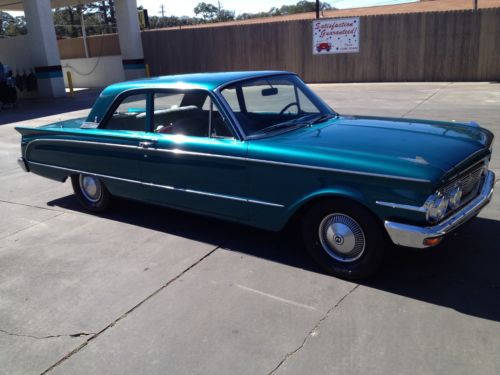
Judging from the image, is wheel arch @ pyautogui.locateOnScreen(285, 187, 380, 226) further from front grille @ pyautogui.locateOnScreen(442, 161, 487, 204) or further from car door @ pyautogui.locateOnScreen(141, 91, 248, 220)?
front grille @ pyautogui.locateOnScreen(442, 161, 487, 204)

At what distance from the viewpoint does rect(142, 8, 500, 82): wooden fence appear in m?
15.9

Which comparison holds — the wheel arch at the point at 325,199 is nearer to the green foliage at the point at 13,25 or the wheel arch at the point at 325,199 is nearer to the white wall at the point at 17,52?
the white wall at the point at 17,52

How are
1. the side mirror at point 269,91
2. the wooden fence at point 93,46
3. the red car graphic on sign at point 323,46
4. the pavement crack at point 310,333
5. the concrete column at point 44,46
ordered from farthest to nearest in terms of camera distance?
the wooden fence at point 93,46
the red car graphic on sign at point 323,46
the concrete column at point 44,46
the side mirror at point 269,91
the pavement crack at point 310,333

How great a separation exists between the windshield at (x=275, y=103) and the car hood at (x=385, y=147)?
0.32m

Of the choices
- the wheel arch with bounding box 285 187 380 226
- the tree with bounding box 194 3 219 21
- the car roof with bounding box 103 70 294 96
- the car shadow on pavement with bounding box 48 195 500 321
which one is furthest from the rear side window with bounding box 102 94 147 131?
the tree with bounding box 194 3 219 21

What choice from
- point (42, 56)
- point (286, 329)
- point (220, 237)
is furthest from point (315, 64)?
point (286, 329)

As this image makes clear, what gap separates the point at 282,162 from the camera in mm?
3689

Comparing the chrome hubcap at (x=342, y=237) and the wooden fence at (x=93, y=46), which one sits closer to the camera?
the chrome hubcap at (x=342, y=237)

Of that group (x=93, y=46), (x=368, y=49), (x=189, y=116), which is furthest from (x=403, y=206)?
(x=93, y=46)

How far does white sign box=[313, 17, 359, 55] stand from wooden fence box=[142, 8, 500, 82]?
0.23m

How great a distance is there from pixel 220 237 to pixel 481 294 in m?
2.35

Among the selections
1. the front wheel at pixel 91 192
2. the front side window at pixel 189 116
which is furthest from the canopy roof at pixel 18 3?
the front side window at pixel 189 116

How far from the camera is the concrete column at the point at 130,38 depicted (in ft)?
70.8

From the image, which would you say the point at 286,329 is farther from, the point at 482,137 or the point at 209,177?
the point at 482,137
